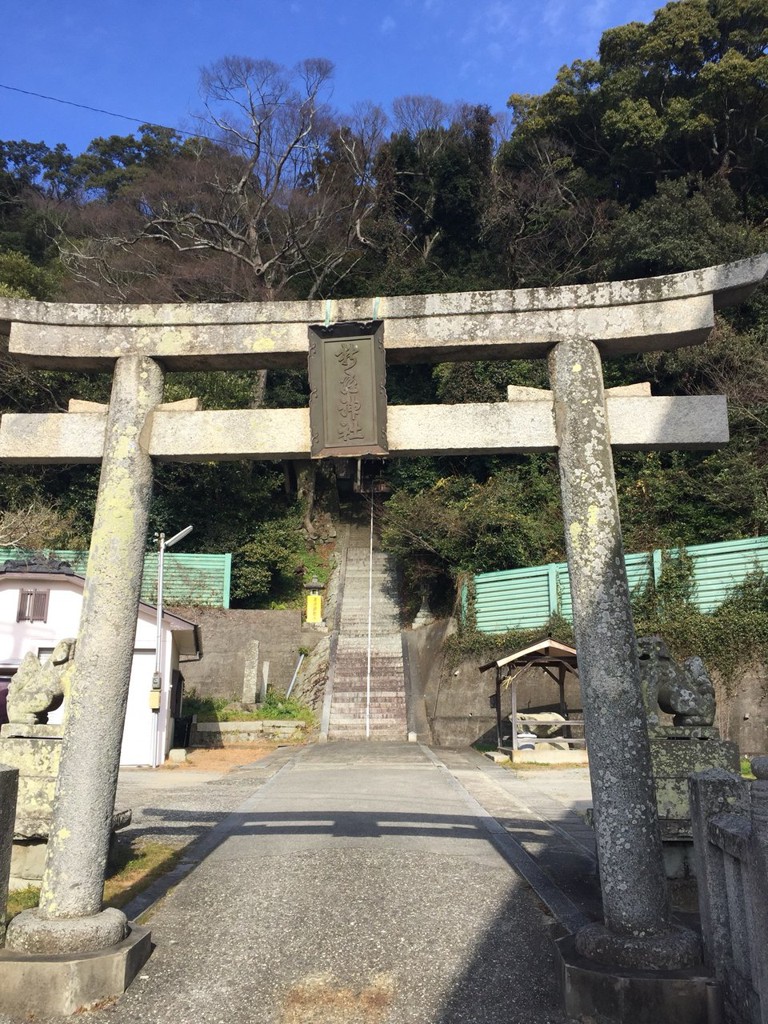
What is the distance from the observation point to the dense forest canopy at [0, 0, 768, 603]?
22.0 meters

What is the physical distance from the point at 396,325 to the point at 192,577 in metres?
21.7

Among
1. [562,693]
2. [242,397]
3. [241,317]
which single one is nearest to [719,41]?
[242,397]

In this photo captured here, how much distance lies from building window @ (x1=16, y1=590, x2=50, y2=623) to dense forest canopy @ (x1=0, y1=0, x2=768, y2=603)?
113 inches

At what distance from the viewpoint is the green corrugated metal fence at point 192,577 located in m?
25.1

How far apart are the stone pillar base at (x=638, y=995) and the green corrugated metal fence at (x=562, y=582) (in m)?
12.7

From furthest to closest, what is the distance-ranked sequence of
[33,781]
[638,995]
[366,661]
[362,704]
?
[366,661] < [362,704] < [33,781] < [638,995]

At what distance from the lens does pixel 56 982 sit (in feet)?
13.0

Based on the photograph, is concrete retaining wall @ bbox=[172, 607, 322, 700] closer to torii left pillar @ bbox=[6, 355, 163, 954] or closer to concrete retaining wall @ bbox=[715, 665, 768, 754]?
concrete retaining wall @ bbox=[715, 665, 768, 754]

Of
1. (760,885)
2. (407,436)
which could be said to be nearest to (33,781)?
(407,436)

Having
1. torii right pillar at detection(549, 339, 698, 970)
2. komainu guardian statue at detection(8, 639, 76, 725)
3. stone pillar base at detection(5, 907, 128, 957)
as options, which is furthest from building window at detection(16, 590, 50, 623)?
torii right pillar at detection(549, 339, 698, 970)

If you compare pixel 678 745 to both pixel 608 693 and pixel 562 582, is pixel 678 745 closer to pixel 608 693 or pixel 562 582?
pixel 608 693

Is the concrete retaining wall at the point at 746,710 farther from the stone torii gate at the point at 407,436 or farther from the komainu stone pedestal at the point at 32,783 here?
the komainu stone pedestal at the point at 32,783

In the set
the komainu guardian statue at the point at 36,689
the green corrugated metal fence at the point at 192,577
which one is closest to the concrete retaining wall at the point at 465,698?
the green corrugated metal fence at the point at 192,577

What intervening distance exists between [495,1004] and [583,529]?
2.93 meters
